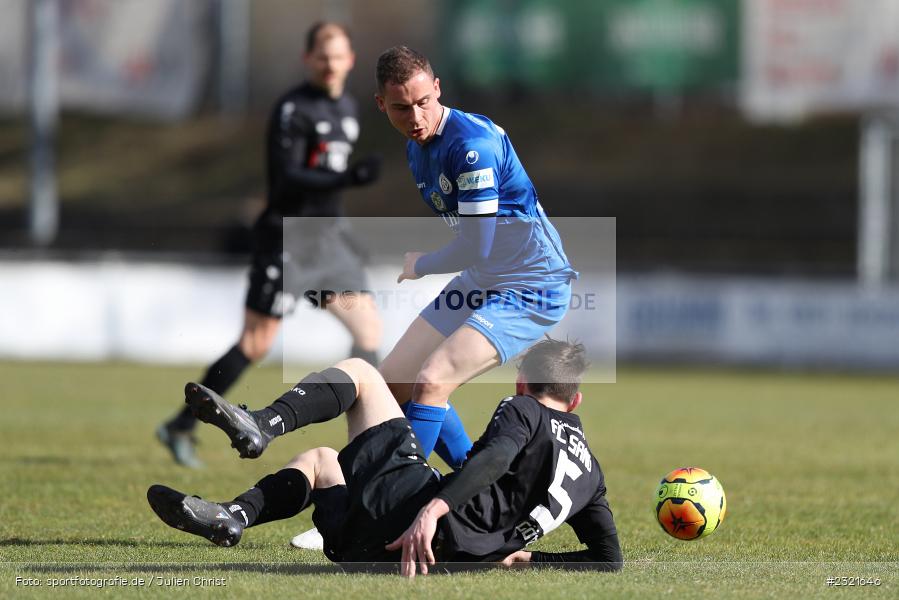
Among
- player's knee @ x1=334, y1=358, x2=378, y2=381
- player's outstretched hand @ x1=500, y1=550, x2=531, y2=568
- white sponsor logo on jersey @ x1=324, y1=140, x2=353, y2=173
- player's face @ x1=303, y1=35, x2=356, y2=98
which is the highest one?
player's face @ x1=303, y1=35, x2=356, y2=98

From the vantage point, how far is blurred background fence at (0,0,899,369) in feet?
65.1

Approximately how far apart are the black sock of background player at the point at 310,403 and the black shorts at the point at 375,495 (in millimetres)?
160

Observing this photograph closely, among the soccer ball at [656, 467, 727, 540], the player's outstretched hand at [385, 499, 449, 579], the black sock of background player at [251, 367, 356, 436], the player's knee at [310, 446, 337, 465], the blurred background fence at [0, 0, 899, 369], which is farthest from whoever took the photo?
the blurred background fence at [0, 0, 899, 369]

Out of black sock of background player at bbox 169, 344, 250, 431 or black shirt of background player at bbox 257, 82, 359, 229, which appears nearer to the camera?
black sock of background player at bbox 169, 344, 250, 431

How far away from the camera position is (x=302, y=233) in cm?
869

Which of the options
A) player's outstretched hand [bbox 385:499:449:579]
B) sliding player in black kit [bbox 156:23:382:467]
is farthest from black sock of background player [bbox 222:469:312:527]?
sliding player in black kit [bbox 156:23:382:467]

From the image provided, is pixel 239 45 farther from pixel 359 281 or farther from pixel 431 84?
pixel 431 84

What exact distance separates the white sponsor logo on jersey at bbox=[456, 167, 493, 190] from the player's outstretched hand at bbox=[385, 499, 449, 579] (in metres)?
1.49

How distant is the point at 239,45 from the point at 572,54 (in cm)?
1396

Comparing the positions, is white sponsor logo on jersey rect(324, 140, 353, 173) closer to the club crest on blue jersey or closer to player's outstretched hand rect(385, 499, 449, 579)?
the club crest on blue jersey

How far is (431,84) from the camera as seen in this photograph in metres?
5.75

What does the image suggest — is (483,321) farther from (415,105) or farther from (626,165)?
(626,165)

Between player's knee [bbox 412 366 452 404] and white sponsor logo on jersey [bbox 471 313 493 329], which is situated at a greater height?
white sponsor logo on jersey [bbox 471 313 493 329]

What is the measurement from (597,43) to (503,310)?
19.2 metres
